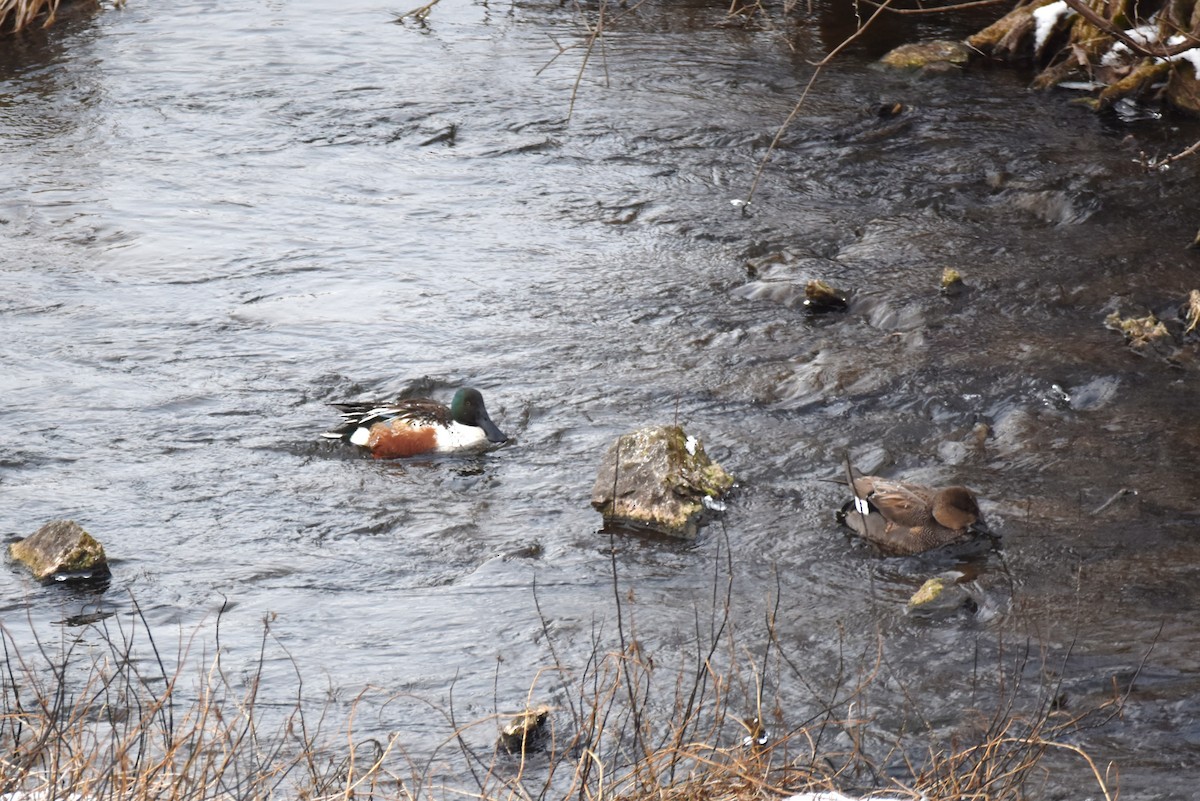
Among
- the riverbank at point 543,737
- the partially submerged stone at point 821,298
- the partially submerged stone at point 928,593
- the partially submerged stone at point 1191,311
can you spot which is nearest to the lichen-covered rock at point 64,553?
the riverbank at point 543,737

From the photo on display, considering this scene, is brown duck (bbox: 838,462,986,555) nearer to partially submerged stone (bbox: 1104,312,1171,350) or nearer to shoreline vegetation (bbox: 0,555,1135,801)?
shoreline vegetation (bbox: 0,555,1135,801)

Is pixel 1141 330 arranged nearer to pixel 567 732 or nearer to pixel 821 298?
pixel 821 298

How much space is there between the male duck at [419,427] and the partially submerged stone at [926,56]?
799 centimetres

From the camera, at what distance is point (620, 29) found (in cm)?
1570

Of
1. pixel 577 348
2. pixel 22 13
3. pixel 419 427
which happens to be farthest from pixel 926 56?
pixel 22 13

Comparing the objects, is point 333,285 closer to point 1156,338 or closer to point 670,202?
point 670,202

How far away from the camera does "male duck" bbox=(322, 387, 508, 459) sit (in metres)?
7.66

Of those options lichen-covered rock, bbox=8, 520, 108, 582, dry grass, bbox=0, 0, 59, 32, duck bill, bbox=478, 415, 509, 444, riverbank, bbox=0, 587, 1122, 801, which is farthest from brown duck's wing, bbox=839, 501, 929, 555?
dry grass, bbox=0, 0, 59, 32

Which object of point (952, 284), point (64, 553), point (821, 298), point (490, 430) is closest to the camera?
point (64, 553)

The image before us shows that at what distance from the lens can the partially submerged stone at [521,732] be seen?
4.83m

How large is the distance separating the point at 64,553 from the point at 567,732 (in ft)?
8.43

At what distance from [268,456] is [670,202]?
481 cm

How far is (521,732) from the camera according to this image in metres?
4.86

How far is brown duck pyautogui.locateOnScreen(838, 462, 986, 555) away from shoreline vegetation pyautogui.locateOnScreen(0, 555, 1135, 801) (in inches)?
30.7
